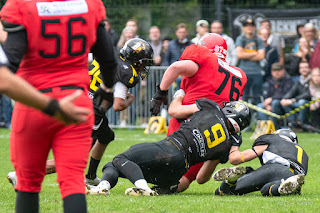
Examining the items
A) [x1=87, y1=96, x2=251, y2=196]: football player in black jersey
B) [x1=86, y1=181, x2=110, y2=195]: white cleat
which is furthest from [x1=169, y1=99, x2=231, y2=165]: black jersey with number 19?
[x1=86, y1=181, x2=110, y2=195]: white cleat

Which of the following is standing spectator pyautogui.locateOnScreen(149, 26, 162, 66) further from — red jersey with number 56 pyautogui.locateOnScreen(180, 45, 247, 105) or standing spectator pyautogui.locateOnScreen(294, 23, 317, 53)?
red jersey with number 56 pyautogui.locateOnScreen(180, 45, 247, 105)

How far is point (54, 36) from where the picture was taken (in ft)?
11.6

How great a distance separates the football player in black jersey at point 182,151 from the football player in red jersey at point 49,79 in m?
2.37

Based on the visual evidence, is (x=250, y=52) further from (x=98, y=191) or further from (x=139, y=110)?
(x=98, y=191)

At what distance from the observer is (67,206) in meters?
3.46

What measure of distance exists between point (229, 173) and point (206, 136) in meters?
0.46

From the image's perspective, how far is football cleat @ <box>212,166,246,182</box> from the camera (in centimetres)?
620

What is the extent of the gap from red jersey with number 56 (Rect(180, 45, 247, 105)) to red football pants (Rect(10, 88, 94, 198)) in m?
3.07

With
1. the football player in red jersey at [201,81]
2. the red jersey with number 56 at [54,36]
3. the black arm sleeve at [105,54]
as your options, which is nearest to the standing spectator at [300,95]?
the football player in red jersey at [201,81]

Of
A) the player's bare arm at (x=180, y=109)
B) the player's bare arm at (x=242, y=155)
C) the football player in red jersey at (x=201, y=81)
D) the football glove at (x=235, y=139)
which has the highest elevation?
the football player in red jersey at (x=201, y=81)

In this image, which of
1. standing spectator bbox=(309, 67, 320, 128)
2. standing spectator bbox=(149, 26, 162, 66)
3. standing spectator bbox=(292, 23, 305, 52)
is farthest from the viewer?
standing spectator bbox=(292, 23, 305, 52)

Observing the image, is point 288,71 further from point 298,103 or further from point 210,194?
point 210,194

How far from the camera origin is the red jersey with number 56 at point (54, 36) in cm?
350

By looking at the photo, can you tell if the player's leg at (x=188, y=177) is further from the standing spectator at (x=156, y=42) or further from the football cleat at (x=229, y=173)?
the standing spectator at (x=156, y=42)
